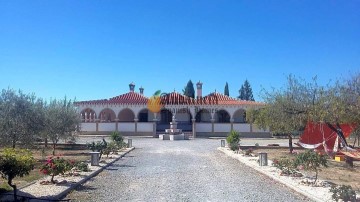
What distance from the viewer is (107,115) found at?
2135 inches

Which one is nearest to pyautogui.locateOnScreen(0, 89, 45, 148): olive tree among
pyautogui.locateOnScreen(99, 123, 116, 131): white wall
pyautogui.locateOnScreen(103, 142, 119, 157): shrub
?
pyautogui.locateOnScreen(103, 142, 119, 157): shrub

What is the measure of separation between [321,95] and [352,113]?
11.2 ft

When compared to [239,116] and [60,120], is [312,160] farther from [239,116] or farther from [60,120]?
[239,116]

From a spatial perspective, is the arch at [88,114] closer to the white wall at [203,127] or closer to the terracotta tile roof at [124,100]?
the terracotta tile roof at [124,100]

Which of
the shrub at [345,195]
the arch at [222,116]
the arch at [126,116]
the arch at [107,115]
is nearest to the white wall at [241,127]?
the arch at [222,116]

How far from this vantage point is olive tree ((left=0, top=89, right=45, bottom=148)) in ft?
60.4

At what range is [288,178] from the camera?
13922 mm

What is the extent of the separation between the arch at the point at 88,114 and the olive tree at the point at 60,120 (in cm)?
2344

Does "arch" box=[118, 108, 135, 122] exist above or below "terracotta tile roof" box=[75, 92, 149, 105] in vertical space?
below

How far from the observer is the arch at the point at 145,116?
174 ft

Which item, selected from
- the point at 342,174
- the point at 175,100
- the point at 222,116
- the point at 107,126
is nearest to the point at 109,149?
the point at 342,174

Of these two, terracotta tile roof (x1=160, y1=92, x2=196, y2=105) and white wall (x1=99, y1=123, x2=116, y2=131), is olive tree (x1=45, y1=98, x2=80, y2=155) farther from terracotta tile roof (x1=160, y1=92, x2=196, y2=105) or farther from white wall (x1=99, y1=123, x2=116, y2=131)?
terracotta tile roof (x1=160, y1=92, x2=196, y2=105)

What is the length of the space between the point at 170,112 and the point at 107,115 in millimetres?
8154

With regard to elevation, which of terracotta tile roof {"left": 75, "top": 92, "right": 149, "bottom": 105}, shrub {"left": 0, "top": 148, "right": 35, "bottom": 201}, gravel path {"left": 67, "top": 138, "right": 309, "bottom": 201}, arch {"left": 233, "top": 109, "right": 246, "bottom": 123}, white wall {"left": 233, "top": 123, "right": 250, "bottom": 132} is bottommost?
gravel path {"left": 67, "top": 138, "right": 309, "bottom": 201}
